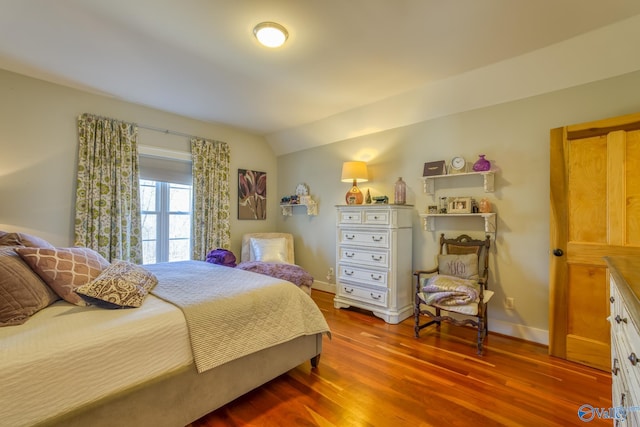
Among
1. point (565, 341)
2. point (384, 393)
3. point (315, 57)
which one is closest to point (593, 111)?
point (565, 341)

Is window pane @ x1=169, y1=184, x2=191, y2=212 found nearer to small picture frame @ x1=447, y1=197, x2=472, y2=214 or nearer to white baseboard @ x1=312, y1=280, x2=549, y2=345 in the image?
small picture frame @ x1=447, y1=197, x2=472, y2=214

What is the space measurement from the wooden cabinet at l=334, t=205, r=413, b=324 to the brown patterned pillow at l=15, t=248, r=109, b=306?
8.23 feet

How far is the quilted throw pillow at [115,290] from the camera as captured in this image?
1.50 meters

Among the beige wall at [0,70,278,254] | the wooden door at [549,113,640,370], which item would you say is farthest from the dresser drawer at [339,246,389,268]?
the beige wall at [0,70,278,254]

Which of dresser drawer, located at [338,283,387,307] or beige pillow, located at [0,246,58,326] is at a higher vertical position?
beige pillow, located at [0,246,58,326]

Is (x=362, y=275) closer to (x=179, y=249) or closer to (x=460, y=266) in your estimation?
(x=460, y=266)

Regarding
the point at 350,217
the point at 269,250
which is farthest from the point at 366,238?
the point at 269,250

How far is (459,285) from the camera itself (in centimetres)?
252

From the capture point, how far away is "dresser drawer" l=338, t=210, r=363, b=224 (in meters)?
3.41

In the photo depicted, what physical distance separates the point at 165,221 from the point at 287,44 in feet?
9.44

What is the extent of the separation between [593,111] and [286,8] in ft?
8.69

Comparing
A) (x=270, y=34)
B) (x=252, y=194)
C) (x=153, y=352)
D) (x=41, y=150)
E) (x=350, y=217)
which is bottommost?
(x=153, y=352)

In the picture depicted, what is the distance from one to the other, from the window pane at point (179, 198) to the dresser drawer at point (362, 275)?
2.42 m

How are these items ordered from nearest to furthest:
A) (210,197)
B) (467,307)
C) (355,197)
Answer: (467,307)
(355,197)
(210,197)
